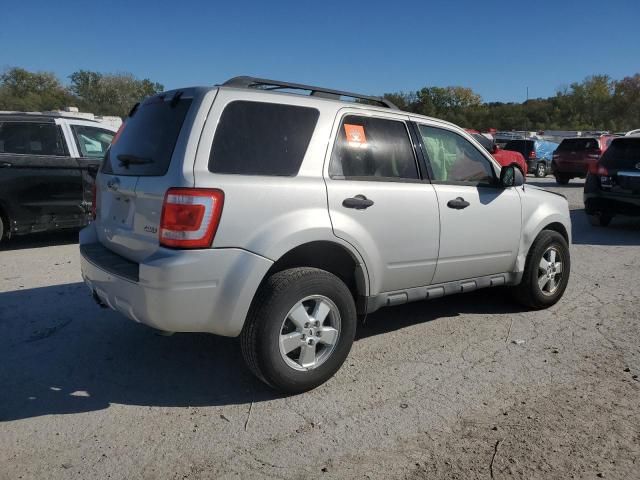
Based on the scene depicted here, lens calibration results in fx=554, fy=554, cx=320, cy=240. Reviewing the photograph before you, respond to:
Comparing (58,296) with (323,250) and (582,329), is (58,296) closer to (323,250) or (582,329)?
(323,250)

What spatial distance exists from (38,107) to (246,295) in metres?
60.9

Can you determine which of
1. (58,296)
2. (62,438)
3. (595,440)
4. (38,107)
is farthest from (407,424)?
(38,107)

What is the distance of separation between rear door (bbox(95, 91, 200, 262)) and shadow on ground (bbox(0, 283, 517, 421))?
0.87 m

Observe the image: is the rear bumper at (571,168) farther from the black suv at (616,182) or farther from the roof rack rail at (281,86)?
the roof rack rail at (281,86)

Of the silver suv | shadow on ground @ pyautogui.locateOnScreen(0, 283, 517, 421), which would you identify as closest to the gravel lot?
shadow on ground @ pyautogui.locateOnScreen(0, 283, 517, 421)

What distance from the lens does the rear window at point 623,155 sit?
936 cm

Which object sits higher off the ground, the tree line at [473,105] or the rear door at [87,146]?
the tree line at [473,105]

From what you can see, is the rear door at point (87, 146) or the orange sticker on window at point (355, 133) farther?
the rear door at point (87, 146)

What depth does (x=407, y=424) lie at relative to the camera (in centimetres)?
313

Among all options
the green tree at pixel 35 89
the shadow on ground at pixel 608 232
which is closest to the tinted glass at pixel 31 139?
the shadow on ground at pixel 608 232

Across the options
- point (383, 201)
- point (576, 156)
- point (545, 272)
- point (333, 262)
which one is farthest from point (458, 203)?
point (576, 156)

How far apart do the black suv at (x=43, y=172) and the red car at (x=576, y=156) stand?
16.0 metres

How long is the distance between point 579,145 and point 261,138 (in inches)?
726

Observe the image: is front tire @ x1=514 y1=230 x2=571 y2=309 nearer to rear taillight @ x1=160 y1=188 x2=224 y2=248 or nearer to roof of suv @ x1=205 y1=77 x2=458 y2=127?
roof of suv @ x1=205 y1=77 x2=458 y2=127
